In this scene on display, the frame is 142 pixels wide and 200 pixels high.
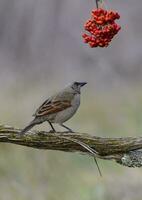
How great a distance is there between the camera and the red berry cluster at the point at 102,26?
584cm

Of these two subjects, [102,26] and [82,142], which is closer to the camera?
[82,142]

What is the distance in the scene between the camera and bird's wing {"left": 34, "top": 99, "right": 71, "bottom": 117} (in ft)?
21.4

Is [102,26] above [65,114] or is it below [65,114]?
above

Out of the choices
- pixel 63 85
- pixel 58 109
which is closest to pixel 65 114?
pixel 58 109

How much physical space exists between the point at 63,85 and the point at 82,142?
374 inches

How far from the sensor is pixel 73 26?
52.6 feet

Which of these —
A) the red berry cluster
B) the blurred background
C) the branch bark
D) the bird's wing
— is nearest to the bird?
the bird's wing

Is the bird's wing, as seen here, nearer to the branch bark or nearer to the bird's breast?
the bird's breast

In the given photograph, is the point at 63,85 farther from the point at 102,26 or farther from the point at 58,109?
the point at 102,26

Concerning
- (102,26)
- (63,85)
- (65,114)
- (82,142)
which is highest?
(63,85)

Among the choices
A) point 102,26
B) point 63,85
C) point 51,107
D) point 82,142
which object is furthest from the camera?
point 63,85

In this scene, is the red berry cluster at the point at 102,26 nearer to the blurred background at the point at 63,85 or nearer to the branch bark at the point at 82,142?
the branch bark at the point at 82,142

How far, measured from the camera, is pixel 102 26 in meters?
5.95

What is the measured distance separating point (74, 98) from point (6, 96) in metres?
6.41
